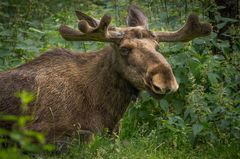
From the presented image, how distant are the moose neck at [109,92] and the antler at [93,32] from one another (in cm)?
25

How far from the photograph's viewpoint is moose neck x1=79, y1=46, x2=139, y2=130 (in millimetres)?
8203

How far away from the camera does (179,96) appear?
937cm

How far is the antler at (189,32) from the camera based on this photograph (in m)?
8.39

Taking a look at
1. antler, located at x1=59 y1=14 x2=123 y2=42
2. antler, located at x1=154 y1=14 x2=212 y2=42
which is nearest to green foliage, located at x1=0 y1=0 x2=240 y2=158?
antler, located at x1=154 y1=14 x2=212 y2=42

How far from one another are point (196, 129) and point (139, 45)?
118cm

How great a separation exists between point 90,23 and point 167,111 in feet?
5.49

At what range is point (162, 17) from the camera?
11.3 metres

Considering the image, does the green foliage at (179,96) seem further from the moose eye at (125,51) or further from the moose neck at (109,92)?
the moose eye at (125,51)

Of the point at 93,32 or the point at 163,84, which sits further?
the point at 93,32

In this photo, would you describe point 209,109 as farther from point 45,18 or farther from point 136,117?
point 45,18

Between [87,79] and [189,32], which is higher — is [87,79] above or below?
below

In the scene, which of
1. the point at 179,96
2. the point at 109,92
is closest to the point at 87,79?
the point at 109,92

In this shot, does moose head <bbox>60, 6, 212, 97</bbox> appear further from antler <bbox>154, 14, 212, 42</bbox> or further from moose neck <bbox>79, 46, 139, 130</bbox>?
moose neck <bbox>79, 46, 139, 130</bbox>

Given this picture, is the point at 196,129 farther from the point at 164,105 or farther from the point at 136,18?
the point at 136,18
